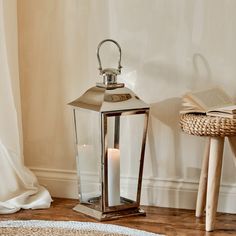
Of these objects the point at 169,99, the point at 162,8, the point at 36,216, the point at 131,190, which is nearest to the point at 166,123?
the point at 169,99

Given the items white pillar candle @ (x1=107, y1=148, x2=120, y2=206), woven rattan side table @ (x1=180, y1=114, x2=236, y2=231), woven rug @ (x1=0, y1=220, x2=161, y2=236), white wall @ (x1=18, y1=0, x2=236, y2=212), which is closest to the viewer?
woven rattan side table @ (x1=180, y1=114, x2=236, y2=231)

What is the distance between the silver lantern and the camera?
2287mm

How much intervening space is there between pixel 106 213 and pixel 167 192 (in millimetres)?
370

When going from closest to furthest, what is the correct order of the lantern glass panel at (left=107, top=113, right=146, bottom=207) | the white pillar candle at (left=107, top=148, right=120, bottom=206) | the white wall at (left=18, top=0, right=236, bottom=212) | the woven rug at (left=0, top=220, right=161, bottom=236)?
the woven rug at (left=0, top=220, right=161, bottom=236) < the white pillar candle at (left=107, top=148, right=120, bottom=206) < the white wall at (left=18, top=0, right=236, bottom=212) < the lantern glass panel at (left=107, top=113, right=146, bottom=207)

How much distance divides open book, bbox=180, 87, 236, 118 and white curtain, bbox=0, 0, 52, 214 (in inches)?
33.3

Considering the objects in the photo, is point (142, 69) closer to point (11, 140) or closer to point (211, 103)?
point (211, 103)

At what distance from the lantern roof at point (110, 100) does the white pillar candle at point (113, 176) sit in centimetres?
21

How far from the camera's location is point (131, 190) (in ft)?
8.56

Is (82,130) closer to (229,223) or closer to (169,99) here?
(169,99)

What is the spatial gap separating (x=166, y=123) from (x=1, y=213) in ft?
3.00

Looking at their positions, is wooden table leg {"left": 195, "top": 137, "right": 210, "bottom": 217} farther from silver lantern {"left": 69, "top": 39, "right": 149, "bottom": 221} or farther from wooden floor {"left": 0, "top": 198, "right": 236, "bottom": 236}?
silver lantern {"left": 69, "top": 39, "right": 149, "bottom": 221}

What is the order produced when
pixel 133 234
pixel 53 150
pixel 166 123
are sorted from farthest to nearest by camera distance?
pixel 53 150
pixel 166 123
pixel 133 234

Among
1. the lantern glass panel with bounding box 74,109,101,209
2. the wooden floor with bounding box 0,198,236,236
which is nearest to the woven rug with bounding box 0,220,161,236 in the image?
the wooden floor with bounding box 0,198,236,236

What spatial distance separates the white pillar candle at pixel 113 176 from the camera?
2332 millimetres
